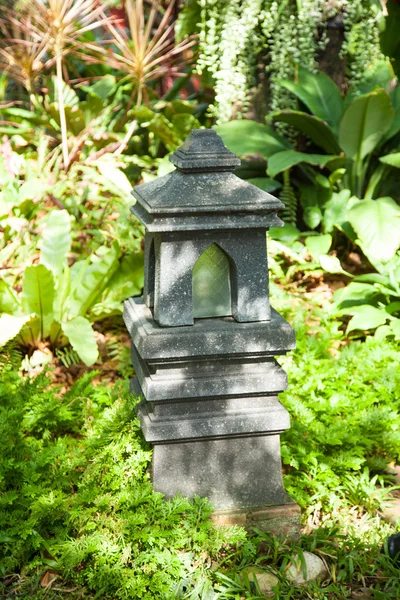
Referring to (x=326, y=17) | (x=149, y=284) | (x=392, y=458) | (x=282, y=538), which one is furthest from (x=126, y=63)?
(x=282, y=538)

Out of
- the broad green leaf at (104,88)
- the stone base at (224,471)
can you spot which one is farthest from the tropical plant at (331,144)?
the stone base at (224,471)

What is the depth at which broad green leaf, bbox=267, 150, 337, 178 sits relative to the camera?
520cm

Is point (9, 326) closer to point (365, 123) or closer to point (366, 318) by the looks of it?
point (366, 318)

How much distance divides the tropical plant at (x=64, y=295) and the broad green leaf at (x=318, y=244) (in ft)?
4.29

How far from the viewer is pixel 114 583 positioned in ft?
8.59

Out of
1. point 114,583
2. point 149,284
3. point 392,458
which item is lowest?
point 392,458

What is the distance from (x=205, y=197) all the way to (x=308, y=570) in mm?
1496

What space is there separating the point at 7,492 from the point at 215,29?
16.0 feet

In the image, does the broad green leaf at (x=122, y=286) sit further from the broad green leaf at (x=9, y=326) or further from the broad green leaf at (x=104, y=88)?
→ the broad green leaf at (x=104, y=88)

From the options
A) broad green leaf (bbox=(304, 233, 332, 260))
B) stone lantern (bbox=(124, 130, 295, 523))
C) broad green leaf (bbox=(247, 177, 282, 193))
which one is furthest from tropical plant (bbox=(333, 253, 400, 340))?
stone lantern (bbox=(124, 130, 295, 523))

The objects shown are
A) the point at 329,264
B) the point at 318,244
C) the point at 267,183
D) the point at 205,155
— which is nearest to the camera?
the point at 205,155

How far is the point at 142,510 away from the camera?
2.82 metres

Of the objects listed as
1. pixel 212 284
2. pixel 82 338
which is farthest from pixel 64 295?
pixel 212 284

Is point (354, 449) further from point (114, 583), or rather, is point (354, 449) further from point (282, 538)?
point (114, 583)
